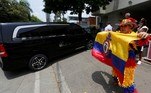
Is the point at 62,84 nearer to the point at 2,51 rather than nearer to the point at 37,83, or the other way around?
the point at 37,83

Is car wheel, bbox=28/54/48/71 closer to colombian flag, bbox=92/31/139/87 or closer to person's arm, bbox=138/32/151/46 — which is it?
colombian flag, bbox=92/31/139/87

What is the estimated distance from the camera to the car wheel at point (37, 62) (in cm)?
634

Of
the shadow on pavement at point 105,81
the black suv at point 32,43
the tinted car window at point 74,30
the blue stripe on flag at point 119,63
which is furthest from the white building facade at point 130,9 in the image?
the blue stripe on flag at point 119,63

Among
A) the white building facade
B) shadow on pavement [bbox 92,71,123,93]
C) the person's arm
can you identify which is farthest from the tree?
the person's arm

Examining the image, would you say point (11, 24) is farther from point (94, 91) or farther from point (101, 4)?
point (101, 4)

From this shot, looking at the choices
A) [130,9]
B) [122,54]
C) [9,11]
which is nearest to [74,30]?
[122,54]

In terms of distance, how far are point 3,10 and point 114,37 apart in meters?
29.3

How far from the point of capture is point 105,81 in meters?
5.04

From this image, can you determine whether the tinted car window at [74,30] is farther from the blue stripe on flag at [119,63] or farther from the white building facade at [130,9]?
the white building facade at [130,9]

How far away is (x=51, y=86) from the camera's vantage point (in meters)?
4.93

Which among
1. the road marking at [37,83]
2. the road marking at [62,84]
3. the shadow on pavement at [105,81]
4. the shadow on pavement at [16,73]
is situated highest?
the shadow on pavement at [105,81]

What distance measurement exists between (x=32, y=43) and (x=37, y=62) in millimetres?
765

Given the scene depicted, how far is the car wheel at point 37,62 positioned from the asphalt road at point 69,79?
21 cm

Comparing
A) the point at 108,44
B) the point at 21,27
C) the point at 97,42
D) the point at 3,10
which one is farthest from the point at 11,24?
the point at 3,10
